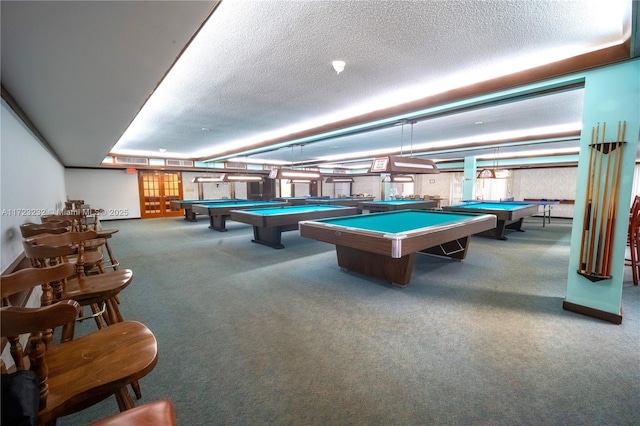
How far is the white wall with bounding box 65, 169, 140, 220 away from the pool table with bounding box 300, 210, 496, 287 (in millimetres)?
10166

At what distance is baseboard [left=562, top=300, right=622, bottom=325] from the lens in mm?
2538

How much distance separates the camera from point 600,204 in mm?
2615

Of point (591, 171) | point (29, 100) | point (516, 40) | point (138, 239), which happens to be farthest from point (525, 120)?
point (138, 239)

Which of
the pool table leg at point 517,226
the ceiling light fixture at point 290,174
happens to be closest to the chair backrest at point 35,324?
the ceiling light fixture at point 290,174

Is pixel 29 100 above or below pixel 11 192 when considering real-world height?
above

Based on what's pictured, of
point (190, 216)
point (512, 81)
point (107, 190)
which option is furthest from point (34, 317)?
point (107, 190)

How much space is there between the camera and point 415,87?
11.2 ft

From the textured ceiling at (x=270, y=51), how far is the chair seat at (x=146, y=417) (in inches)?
69.6

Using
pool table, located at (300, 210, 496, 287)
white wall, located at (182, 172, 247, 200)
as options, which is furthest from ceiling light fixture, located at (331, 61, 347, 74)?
white wall, located at (182, 172, 247, 200)

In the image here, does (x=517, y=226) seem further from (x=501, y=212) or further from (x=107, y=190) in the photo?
(x=107, y=190)

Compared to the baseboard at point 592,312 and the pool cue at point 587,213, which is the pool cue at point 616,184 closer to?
the pool cue at point 587,213

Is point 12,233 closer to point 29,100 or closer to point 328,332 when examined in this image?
point 29,100

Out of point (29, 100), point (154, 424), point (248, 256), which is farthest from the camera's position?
point (248, 256)

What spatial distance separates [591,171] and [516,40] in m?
1.49
